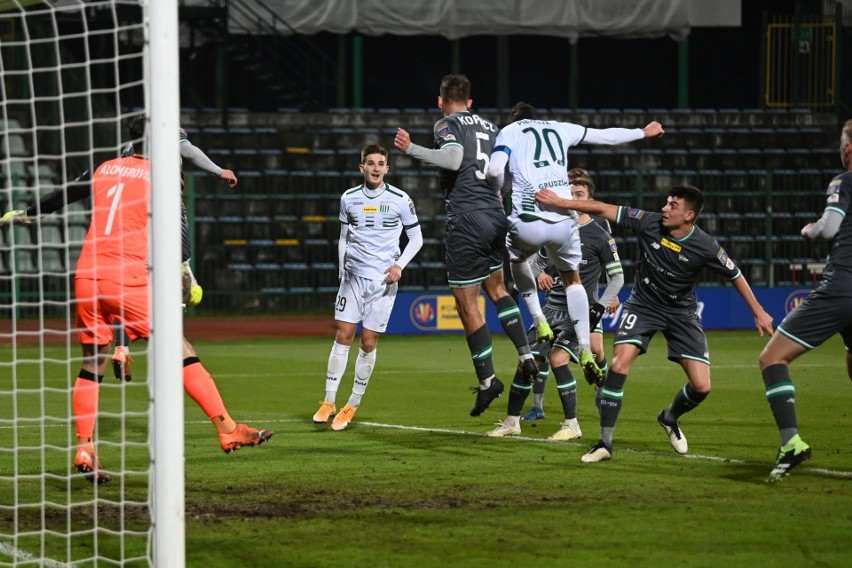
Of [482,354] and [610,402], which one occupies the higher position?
[482,354]

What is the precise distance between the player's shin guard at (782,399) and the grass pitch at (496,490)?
31 cm

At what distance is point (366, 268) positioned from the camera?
1053 cm

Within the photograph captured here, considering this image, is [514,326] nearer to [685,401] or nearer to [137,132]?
[685,401]

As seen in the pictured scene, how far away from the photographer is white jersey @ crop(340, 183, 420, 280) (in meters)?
10.5

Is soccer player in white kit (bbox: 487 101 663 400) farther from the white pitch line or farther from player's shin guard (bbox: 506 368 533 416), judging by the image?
the white pitch line

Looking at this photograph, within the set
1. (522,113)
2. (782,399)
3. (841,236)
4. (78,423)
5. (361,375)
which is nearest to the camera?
(841,236)

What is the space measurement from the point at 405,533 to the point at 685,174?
20.0 m

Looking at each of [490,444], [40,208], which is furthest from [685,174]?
[40,208]

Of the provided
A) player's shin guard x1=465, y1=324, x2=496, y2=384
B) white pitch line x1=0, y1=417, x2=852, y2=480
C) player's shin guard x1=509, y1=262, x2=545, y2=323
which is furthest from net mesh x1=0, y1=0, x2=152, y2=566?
player's shin guard x1=509, y1=262, x2=545, y2=323

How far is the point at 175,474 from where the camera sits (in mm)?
5000

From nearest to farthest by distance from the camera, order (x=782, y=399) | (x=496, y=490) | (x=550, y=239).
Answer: (x=496, y=490)
(x=782, y=399)
(x=550, y=239)

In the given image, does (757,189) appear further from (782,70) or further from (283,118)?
(283,118)

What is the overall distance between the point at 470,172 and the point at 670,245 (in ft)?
6.18

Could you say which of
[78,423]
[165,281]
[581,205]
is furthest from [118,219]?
[581,205]
